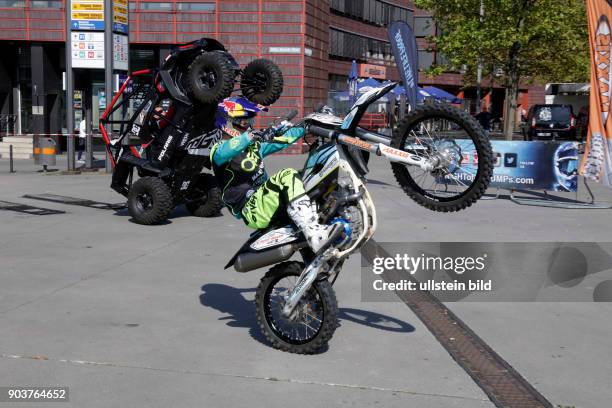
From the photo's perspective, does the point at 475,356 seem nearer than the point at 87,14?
Yes

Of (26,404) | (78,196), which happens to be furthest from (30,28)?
(26,404)

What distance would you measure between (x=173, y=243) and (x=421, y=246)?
137 inches

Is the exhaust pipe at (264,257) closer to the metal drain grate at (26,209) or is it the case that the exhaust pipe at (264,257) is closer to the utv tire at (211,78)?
the utv tire at (211,78)

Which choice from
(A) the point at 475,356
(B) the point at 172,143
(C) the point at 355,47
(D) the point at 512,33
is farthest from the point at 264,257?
(C) the point at 355,47

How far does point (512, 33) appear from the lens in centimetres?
3203

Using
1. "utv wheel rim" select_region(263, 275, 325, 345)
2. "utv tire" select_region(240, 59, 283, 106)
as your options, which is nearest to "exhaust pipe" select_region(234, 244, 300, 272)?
"utv wheel rim" select_region(263, 275, 325, 345)

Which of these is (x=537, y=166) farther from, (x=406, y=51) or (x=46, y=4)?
(x=46, y=4)

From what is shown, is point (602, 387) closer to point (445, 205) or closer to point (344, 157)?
point (445, 205)

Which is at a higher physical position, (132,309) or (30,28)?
(30,28)

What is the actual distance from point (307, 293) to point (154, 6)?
25.6m

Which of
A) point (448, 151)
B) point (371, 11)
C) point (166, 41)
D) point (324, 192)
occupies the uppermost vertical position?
point (371, 11)

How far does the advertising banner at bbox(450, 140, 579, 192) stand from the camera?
1532 centimetres

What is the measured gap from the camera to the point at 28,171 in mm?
21562

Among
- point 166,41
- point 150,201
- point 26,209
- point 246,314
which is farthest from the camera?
point 166,41
